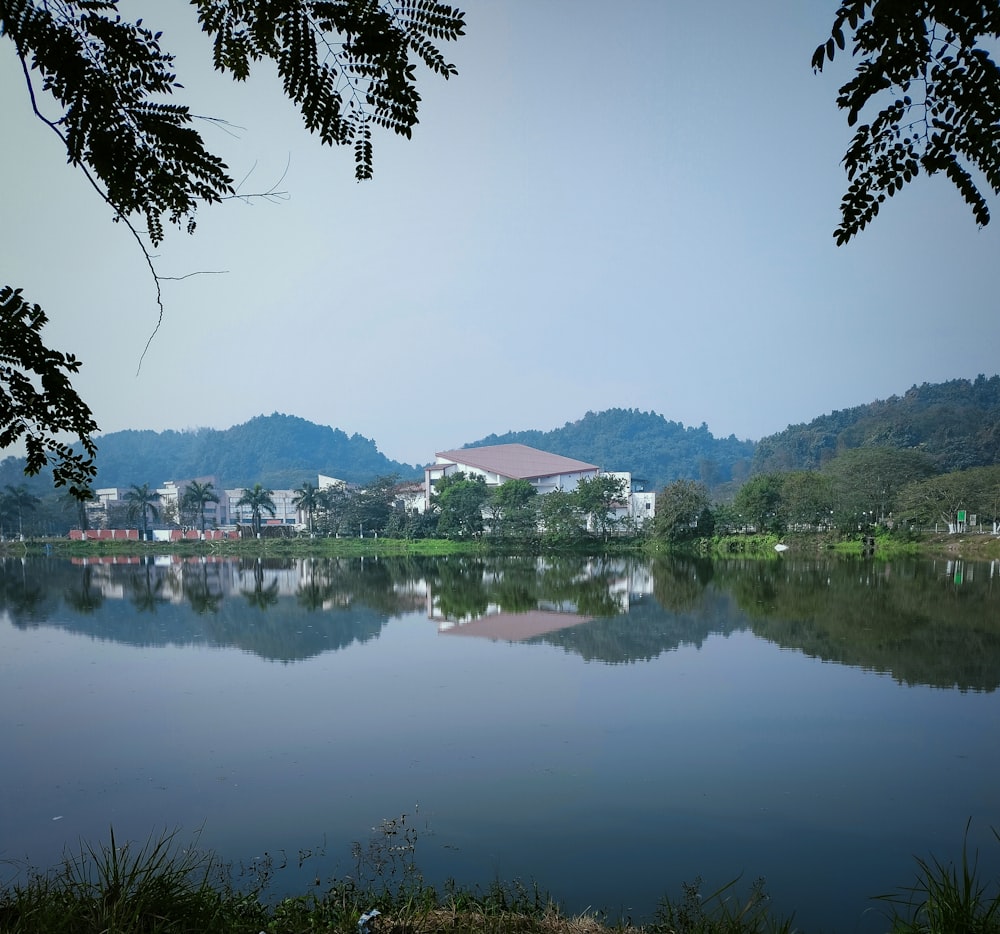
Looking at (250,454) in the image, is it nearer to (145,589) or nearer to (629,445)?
(629,445)

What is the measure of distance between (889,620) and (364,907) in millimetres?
10549

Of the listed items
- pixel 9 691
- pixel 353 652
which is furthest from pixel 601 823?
pixel 9 691

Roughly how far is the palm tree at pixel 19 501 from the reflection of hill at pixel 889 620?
1531 inches

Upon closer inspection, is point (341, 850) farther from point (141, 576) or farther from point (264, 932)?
point (141, 576)

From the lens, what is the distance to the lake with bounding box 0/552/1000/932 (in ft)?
13.4

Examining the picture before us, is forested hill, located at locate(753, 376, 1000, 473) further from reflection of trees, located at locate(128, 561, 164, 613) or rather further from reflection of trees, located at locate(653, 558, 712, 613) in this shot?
reflection of trees, located at locate(128, 561, 164, 613)

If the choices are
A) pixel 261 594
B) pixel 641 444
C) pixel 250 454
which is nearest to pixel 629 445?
pixel 641 444

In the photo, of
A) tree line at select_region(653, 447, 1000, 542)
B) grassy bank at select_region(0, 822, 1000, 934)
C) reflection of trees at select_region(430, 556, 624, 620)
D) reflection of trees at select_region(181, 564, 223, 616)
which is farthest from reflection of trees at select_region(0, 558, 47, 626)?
tree line at select_region(653, 447, 1000, 542)

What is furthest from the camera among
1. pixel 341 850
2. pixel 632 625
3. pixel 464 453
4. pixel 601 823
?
pixel 464 453

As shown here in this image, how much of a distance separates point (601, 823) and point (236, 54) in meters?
4.19

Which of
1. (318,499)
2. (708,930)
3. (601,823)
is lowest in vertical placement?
(601,823)

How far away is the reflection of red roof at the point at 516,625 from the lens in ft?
36.4

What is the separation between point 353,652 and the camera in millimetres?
9922

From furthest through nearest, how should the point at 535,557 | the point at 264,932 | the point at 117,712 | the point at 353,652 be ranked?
the point at 535,557, the point at 353,652, the point at 117,712, the point at 264,932
